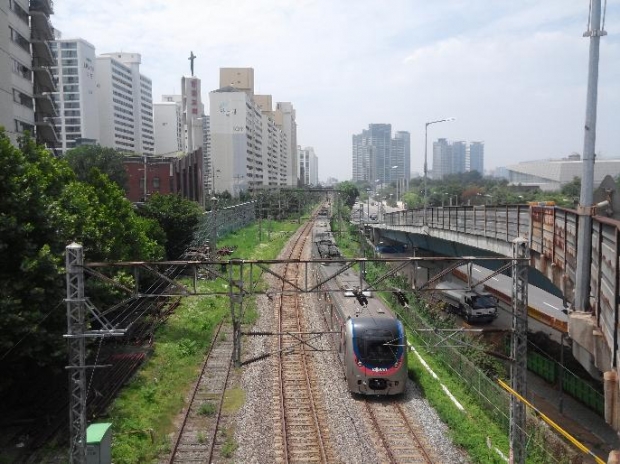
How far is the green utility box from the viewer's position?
1173 cm

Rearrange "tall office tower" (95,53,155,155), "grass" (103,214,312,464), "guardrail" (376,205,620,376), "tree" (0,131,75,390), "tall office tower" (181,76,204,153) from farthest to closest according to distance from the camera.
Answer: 1. "tall office tower" (95,53,155,155)
2. "tall office tower" (181,76,204,153)
3. "grass" (103,214,312,464)
4. "tree" (0,131,75,390)
5. "guardrail" (376,205,620,376)

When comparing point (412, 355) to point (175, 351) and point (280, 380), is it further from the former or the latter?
point (175, 351)

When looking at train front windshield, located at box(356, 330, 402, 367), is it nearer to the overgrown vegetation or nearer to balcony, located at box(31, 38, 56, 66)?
the overgrown vegetation

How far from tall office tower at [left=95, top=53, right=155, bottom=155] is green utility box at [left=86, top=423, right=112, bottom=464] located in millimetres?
116171

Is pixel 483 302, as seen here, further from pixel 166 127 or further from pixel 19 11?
pixel 166 127

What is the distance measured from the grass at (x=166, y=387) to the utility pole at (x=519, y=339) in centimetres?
655

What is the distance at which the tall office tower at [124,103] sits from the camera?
120938 mm

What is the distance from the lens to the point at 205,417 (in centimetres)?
1528

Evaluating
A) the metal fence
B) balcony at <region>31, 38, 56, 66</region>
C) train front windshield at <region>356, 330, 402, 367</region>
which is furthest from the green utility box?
balcony at <region>31, 38, 56, 66</region>

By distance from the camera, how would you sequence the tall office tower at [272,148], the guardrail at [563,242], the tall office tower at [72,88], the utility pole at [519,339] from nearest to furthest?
the guardrail at [563,242], the utility pole at [519,339], the tall office tower at [72,88], the tall office tower at [272,148]

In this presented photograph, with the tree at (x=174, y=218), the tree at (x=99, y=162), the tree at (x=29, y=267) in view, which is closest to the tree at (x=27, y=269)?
the tree at (x=29, y=267)

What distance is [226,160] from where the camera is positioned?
107 metres

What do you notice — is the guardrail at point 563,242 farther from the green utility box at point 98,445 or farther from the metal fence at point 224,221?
the metal fence at point 224,221

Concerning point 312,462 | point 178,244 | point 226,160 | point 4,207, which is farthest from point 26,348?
point 226,160
